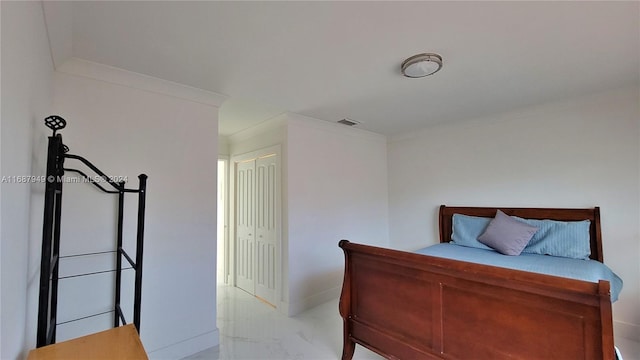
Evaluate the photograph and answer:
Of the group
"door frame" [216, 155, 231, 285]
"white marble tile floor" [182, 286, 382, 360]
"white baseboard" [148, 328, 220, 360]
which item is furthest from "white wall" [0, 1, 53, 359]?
"door frame" [216, 155, 231, 285]

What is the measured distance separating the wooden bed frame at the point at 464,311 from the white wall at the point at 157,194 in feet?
4.17

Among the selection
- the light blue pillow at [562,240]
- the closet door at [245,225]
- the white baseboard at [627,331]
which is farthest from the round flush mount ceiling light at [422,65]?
the white baseboard at [627,331]

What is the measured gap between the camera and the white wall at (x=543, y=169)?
8.65 feet

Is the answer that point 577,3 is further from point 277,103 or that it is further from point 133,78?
point 133,78

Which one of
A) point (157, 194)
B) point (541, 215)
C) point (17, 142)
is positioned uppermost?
point (17, 142)

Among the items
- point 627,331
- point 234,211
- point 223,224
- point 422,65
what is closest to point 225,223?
point 223,224

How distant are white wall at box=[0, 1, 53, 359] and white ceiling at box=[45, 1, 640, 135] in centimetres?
37

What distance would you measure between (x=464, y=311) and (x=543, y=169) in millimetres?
2292

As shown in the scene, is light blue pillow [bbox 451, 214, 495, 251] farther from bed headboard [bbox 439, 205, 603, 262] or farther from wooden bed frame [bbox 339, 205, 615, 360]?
wooden bed frame [bbox 339, 205, 615, 360]

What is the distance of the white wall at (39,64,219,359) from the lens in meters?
1.99

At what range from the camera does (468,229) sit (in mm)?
3424

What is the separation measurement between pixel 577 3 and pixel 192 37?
2.09 metres

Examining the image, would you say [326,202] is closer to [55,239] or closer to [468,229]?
[468,229]

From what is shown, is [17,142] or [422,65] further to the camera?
[422,65]
